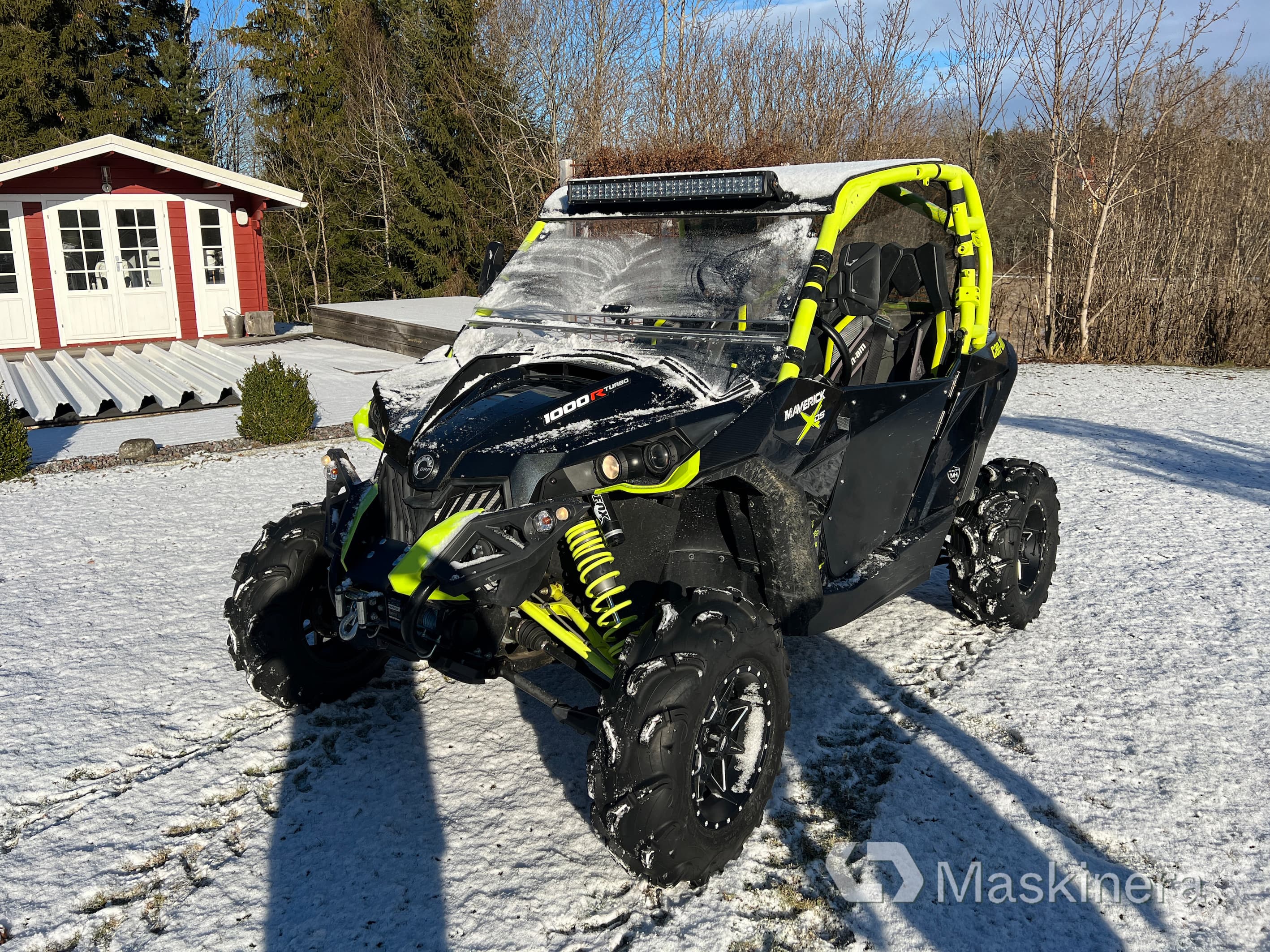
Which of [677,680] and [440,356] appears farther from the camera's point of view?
[440,356]

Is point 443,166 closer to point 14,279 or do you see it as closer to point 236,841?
point 14,279

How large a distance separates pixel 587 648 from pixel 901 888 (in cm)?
123

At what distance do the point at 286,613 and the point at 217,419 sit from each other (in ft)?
28.2

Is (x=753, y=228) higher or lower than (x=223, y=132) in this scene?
lower

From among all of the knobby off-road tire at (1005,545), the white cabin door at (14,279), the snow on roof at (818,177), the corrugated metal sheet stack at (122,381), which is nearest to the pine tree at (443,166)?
the white cabin door at (14,279)

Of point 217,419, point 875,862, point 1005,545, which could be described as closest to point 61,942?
point 875,862

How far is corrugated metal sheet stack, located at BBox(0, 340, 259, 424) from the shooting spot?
1163cm

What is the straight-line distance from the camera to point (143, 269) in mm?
17047

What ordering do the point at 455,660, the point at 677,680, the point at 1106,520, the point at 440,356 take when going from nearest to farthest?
the point at 677,680, the point at 455,660, the point at 440,356, the point at 1106,520

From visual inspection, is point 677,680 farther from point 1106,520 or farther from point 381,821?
point 1106,520

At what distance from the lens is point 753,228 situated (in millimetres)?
3891

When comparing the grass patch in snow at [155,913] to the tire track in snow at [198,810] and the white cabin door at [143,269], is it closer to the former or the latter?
the tire track in snow at [198,810]

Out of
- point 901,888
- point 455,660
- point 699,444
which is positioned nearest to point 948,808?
point 901,888

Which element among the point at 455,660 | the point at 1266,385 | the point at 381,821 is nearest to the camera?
the point at 455,660
